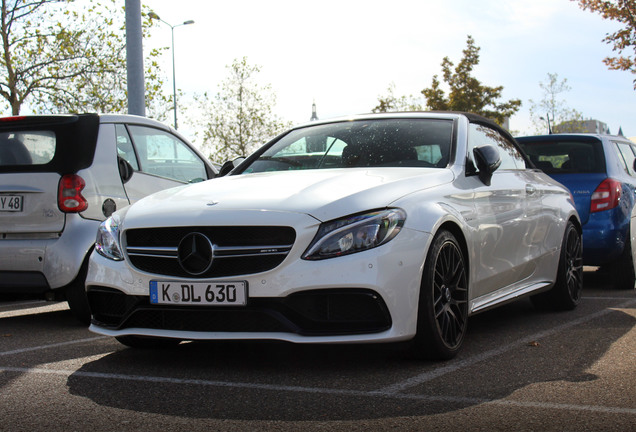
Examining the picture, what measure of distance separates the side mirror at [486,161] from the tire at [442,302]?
818 millimetres

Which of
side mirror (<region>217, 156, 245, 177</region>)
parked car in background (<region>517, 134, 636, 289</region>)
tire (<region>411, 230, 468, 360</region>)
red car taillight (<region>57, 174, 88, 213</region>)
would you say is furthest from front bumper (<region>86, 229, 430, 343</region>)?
parked car in background (<region>517, 134, 636, 289</region>)

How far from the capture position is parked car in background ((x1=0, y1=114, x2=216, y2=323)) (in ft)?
21.9

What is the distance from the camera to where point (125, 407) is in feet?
12.8

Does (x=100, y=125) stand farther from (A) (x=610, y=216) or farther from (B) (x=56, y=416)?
A: (A) (x=610, y=216)

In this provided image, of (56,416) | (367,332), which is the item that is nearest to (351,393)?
(367,332)

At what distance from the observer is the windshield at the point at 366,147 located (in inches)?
222

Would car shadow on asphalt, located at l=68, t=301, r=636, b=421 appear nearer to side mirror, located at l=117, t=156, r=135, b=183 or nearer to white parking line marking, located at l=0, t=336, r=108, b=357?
white parking line marking, located at l=0, t=336, r=108, b=357

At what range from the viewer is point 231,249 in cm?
453

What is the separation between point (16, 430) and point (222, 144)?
5301 cm

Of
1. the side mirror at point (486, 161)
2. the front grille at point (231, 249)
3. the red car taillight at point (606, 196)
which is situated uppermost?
the side mirror at point (486, 161)

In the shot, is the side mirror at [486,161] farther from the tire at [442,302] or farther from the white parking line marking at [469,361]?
the white parking line marking at [469,361]

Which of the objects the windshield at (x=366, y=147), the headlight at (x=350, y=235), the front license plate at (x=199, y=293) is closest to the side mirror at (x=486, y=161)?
the windshield at (x=366, y=147)

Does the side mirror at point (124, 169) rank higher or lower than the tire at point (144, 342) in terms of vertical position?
higher

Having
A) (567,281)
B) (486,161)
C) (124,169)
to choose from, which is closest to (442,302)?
(486,161)
